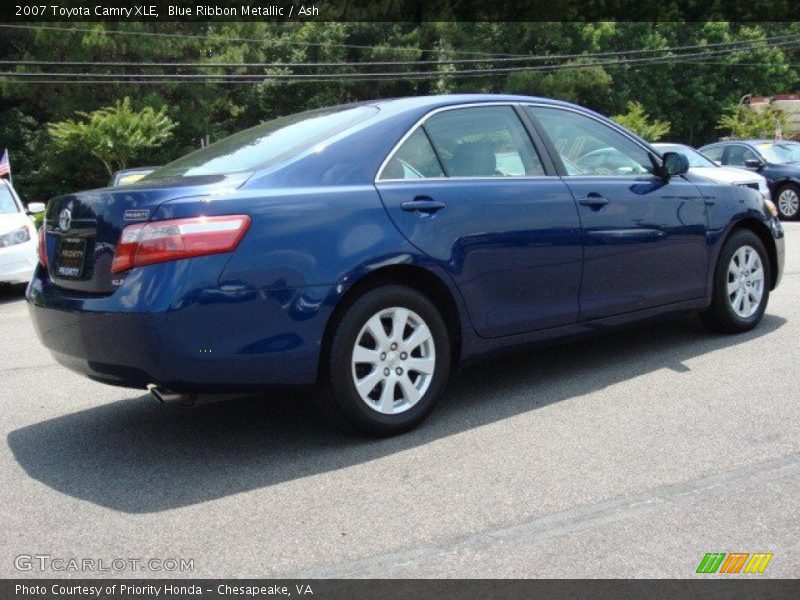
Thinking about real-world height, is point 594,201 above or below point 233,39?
below

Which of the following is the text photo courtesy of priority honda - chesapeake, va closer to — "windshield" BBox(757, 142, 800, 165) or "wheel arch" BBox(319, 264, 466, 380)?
"wheel arch" BBox(319, 264, 466, 380)

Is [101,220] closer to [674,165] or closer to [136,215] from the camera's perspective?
[136,215]

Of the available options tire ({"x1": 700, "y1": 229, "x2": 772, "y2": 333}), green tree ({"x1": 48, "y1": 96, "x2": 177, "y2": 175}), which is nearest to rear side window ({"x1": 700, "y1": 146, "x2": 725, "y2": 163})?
tire ({"x1": 700, "y1": 229, "x2": 772, "y2": 333})

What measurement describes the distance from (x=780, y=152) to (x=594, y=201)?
1512 cm

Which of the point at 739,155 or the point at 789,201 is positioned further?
the point at 739,155

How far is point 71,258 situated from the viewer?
4480mm

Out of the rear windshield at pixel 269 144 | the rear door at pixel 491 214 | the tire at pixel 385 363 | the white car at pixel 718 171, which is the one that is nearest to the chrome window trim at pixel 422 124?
the rear door at pixel 491 214

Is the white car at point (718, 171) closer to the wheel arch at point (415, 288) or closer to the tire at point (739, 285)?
the tire at point (739, 285)

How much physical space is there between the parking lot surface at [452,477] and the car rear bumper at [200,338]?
46 centimetres

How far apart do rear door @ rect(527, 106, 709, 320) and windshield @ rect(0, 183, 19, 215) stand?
8654 mm

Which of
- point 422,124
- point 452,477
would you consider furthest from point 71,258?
point 452,477

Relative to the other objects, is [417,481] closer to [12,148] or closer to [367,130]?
[367,130]

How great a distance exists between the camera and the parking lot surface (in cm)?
339

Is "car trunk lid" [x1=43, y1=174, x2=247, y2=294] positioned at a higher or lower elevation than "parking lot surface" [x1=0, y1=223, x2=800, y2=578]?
higher
